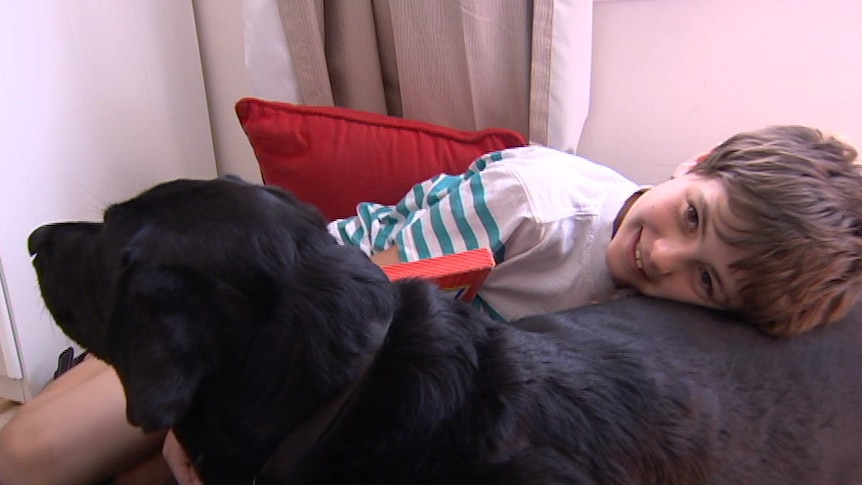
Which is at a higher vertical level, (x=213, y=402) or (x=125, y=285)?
(x=125, y=285)

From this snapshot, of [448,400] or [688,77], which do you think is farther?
[688,77]

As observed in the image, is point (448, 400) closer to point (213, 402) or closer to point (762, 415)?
point (213, 402)

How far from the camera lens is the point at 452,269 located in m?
1.03

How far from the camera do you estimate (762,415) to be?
89cm

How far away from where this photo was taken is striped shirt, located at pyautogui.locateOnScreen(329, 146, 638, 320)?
3.90 feet

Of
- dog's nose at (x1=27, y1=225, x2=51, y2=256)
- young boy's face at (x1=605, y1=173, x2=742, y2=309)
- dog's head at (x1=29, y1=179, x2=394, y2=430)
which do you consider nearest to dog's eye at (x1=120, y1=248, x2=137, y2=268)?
dog's head at (x1=29, y1=179, x2=394, y2=430)

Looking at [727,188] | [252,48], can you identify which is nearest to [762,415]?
[727,188]

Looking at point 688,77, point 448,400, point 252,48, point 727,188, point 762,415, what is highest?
point 252,48

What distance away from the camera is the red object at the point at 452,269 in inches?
40.4

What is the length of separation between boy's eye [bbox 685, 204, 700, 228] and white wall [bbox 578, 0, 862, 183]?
1.83 ft

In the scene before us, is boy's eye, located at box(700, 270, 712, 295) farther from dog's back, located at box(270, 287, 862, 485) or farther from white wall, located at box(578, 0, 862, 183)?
white wall, located at box(578, 0, 862, 183)

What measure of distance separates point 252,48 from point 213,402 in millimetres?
1127

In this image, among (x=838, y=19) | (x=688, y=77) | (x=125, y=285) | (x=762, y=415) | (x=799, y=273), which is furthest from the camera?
(x=688, y=77)

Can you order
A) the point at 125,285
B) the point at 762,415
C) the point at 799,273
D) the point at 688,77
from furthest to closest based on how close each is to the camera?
the point at 688,77 < the point at 799,273 < the point at 762,415 < the point at 125,285
